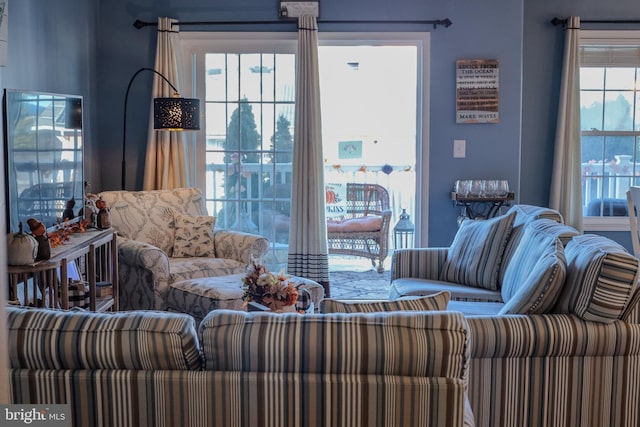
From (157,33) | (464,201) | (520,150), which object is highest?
(157,33)

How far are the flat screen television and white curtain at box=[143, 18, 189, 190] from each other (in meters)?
1.11

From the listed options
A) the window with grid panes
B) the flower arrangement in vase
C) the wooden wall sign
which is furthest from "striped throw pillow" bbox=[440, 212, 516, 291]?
the window with grid panes

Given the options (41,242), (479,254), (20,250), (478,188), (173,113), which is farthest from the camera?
(478,188)

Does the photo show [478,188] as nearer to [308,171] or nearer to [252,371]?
[308,171]

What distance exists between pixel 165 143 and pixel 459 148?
2.31 metres

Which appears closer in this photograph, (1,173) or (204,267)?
(1,173)

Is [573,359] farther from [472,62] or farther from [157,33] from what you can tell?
[157,33]

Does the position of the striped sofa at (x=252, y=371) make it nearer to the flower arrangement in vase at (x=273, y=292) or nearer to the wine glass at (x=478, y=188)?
the flower arrangement in vase at (x=273, y=292)

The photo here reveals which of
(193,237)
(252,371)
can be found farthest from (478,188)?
(252,371)

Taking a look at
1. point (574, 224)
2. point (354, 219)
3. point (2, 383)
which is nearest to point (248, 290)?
point (2, 383)

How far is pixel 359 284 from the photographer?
6902mm

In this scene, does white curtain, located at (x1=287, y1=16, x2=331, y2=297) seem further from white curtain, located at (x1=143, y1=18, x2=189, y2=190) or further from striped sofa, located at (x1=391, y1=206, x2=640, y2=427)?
striped sofa, located at (x1=391, y1=206, x2=640, y2=427)

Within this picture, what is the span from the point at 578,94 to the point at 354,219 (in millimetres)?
2466

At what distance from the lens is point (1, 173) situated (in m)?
0.71
